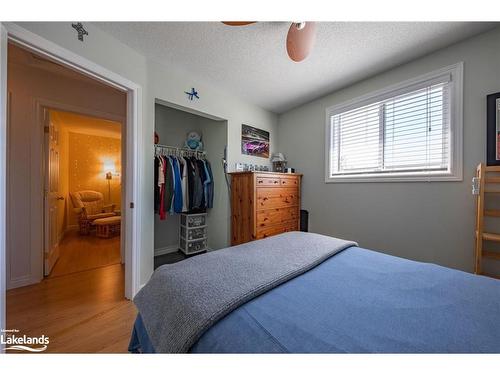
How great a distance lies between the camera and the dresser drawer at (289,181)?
262cm

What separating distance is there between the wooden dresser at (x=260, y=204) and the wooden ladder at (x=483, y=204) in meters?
1.72

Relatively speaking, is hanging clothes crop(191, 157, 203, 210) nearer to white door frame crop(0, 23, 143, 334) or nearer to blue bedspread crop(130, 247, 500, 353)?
white door frame crop(0, 23, 143, 334)

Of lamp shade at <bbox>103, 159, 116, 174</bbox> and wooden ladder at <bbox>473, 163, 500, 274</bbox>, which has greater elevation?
lamp shade at <bbox>103, 159, 116, 174</bbox>

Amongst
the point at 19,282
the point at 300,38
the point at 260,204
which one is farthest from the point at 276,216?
the point at 19,282

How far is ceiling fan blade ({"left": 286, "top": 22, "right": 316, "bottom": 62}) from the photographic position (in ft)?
3.91

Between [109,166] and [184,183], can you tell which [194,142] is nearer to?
[184,183]

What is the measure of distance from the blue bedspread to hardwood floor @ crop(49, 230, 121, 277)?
7.10 feet

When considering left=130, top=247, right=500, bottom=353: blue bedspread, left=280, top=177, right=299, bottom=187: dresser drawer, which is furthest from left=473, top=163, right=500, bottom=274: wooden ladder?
left=280, top=177, right=299, bottom=187: dresser drawer

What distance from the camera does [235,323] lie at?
0.56 metres

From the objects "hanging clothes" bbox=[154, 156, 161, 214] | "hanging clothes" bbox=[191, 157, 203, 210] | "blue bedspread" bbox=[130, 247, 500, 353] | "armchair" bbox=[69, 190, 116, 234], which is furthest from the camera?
"armchair" bbox=[69, 190, 116, 234]

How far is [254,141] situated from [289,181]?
828 mm

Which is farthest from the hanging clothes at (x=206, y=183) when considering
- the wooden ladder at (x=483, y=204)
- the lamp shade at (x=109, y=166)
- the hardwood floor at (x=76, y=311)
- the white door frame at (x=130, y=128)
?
the lamp shade at (x=109, y=166)

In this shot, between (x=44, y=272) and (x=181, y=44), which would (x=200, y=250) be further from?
(x=181, y=44)

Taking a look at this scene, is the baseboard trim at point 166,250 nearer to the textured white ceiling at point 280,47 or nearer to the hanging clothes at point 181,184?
the hanging clothes at point 181,184
